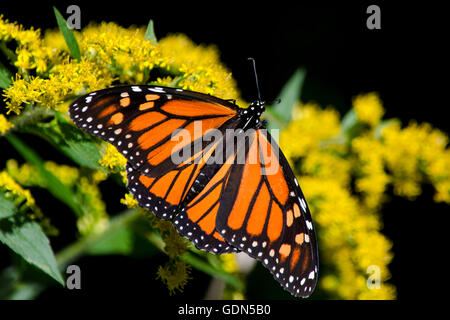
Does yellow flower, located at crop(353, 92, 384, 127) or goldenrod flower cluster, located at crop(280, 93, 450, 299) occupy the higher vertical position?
yellow flower, located at crop(353, 92, 384, 127)

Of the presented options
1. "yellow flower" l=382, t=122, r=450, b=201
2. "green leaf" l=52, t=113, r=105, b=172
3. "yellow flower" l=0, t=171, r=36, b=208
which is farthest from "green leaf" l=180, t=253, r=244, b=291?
"yellow flower" l=382, t=122, r=450, b=201

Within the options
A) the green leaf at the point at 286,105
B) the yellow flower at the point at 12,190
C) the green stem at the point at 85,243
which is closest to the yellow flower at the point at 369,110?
the green leaf at the point at 286,105

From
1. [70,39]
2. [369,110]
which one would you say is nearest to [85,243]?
[70,39]

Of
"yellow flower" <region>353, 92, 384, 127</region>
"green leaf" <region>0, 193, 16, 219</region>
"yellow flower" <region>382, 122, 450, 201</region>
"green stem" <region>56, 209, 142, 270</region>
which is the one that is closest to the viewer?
"green leaf" <region>0, 193, 16, 219</region>

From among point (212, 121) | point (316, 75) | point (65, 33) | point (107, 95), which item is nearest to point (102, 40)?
point (65, 33)

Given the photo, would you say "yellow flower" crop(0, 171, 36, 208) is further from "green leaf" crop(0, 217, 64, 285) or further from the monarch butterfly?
the monarch butterfly

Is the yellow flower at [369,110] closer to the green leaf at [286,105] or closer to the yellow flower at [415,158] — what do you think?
the yellow flower at [415,158]
